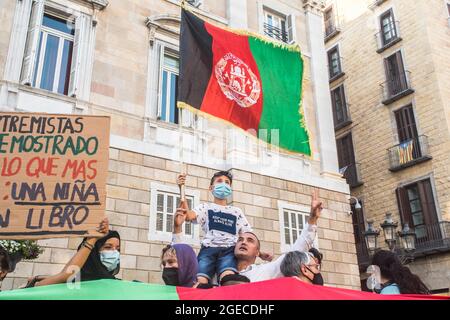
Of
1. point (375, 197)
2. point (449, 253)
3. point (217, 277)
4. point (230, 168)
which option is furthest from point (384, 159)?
A: point (217, 277)

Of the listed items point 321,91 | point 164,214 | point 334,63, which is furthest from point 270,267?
point 334,63

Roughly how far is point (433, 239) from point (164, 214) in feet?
38.1

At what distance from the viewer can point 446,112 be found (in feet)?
60.2

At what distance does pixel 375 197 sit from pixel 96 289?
58.2 ft

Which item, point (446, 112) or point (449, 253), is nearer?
point (449, 253)

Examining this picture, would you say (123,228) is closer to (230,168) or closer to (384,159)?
(230,168)

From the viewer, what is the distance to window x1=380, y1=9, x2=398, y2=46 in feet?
71.6

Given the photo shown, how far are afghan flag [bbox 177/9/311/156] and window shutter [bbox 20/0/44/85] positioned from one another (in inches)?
138

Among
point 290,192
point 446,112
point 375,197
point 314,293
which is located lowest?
point 314,293

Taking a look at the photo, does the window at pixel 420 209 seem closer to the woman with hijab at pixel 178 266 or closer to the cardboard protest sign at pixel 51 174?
the woman with hijab at pixel 178 266

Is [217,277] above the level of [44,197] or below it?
below

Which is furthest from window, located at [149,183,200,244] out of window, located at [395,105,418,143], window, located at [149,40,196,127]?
window, located at [395,105,418,143]

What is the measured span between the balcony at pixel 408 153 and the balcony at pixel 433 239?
2587 mm

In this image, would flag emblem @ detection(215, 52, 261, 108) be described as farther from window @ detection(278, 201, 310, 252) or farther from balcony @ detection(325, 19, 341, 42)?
balcony @ detection(325, 19, 341, 42)
